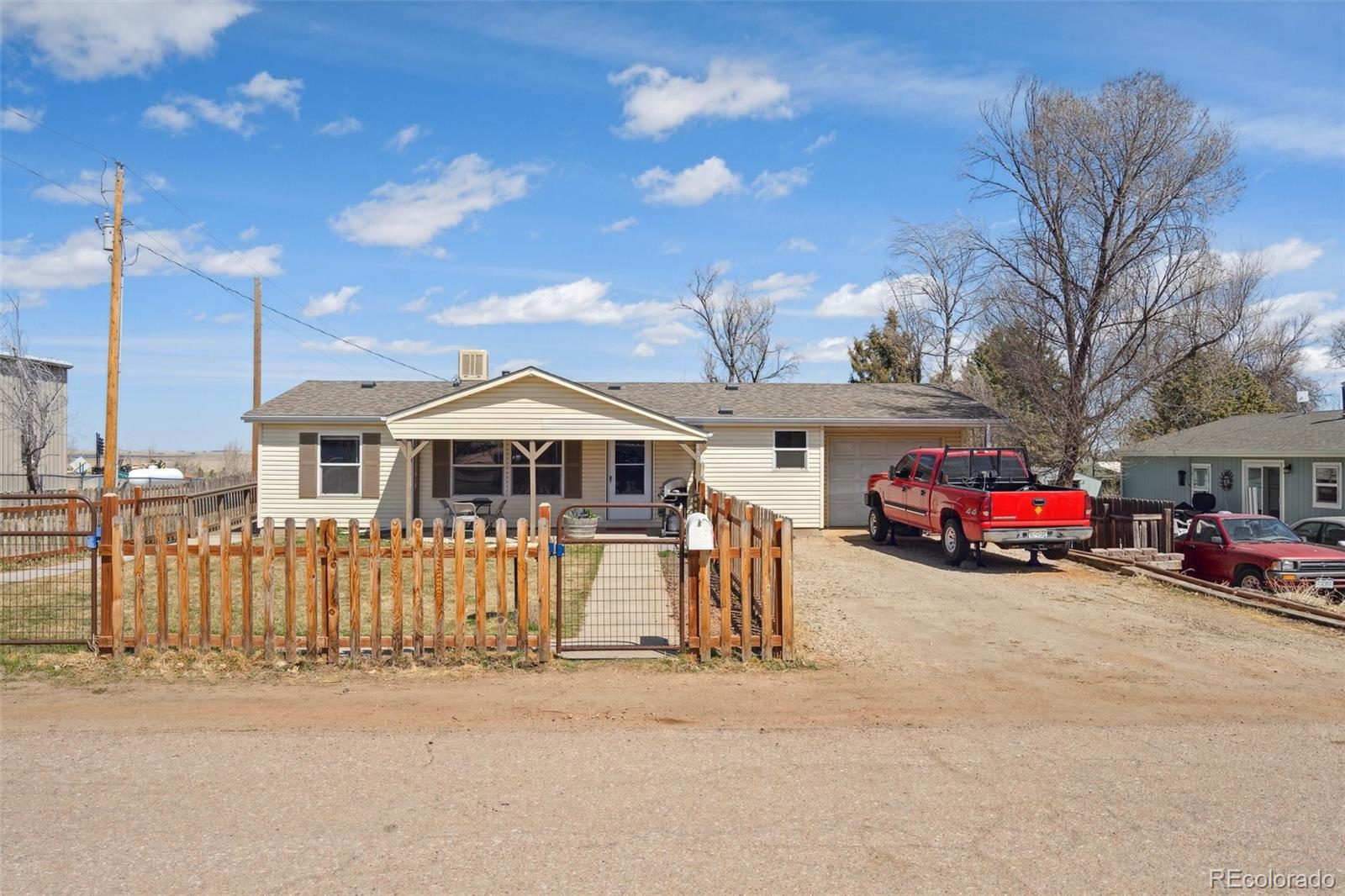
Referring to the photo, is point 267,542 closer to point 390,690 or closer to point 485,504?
point 390,690

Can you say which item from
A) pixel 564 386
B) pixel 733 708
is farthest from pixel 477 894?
pixel 564 386

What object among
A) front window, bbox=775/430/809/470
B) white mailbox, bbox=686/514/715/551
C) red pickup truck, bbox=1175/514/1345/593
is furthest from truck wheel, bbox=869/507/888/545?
white mailbox, bbox=686/514/715/551

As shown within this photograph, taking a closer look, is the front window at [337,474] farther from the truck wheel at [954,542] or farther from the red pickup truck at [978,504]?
the truck wheel at [954,542]

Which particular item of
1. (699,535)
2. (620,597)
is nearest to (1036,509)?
(620,597)

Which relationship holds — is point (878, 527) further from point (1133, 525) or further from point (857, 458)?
point (1133, 525)

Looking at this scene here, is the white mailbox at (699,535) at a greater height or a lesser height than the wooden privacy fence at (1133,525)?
greater

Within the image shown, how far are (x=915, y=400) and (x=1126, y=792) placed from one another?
63.0 ft

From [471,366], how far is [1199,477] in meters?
22.4

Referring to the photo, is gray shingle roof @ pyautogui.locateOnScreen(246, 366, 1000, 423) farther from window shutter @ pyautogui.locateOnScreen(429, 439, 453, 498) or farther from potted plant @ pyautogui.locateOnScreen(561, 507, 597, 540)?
potted plant @ pyautogui.locateOnScreen(561, 507, 597, 540)

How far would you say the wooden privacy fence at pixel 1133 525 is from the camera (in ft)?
53.0

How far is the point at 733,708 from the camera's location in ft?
22.6

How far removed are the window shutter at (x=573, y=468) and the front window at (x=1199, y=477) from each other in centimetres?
1981

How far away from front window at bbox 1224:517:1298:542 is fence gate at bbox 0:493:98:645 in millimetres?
15910

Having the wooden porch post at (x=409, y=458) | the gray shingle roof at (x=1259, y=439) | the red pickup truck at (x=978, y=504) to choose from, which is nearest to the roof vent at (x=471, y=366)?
the wooden porch post at (x=409, y=458)
